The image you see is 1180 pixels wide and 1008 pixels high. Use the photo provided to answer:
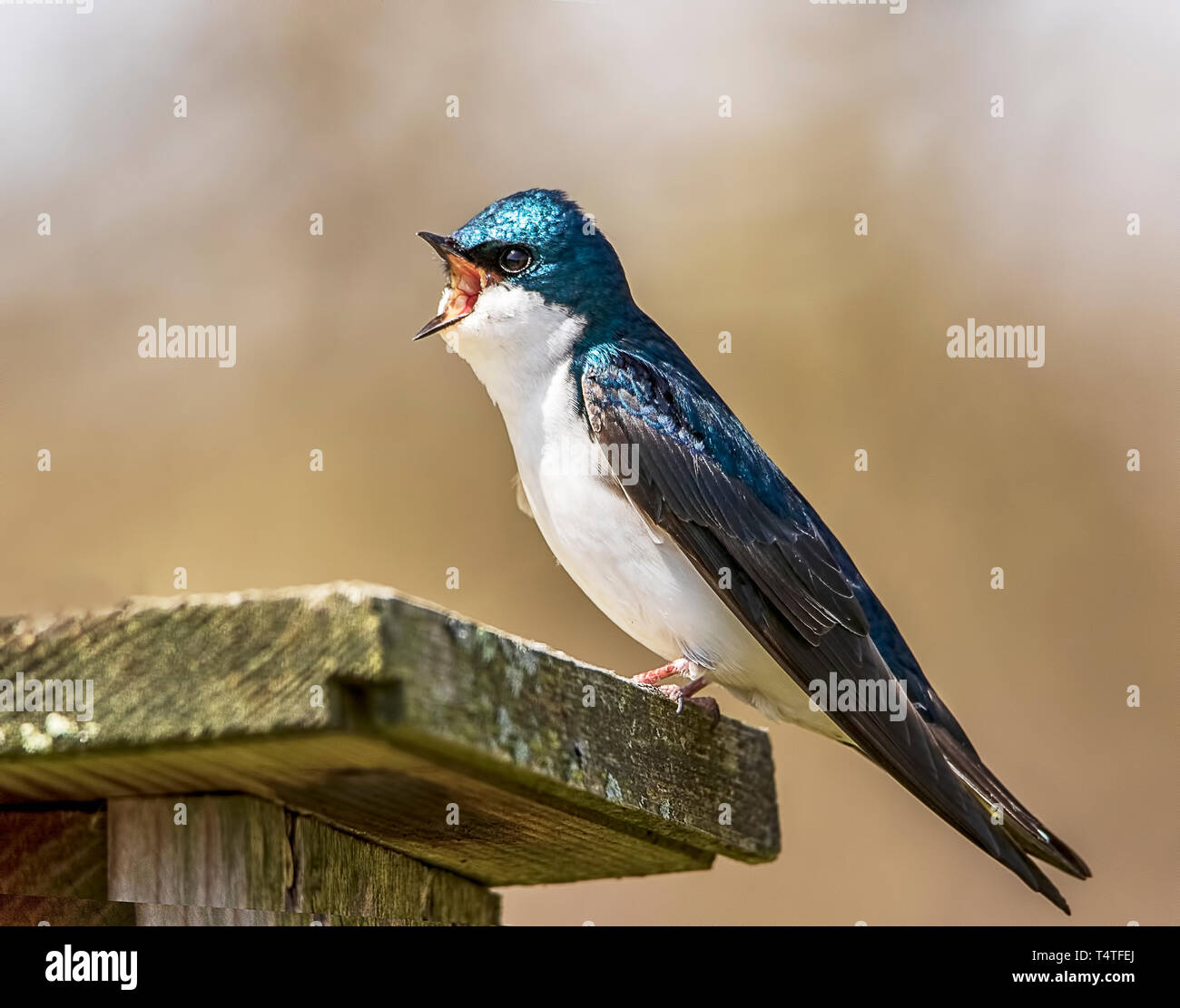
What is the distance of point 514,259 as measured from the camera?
3213mm

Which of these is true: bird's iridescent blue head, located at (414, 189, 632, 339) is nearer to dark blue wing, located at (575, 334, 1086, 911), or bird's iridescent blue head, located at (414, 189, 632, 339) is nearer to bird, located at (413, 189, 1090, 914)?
bird, located at (413, 189, 1090, 914)

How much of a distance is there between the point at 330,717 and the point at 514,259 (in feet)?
6.04

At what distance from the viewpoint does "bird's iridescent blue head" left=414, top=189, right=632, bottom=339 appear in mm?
3189

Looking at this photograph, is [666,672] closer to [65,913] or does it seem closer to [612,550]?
[612,550]

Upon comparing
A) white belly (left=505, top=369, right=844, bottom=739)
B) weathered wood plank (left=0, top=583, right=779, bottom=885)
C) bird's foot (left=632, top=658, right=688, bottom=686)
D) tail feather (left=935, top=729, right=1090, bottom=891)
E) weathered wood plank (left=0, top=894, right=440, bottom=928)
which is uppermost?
white belly (left=505, top=369, right=844, bottom=739)

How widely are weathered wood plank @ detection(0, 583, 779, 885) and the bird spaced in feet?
2.27

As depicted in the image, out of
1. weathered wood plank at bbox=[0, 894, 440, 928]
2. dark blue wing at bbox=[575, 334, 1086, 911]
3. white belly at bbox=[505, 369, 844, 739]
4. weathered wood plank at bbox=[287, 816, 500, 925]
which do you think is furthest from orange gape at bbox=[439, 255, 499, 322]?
weathered wood plank at bbox=[0, 894, 440, 928]

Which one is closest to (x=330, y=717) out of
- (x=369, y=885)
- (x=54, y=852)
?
(x=54, y=852)

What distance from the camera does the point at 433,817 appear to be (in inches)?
77.8

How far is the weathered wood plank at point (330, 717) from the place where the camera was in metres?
1.53

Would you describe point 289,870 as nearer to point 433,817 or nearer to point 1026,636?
point 433,817

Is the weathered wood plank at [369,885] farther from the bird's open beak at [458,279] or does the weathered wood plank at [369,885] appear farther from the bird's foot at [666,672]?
the bird's open beak at [458,279]

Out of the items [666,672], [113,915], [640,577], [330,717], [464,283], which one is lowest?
[113,915]
